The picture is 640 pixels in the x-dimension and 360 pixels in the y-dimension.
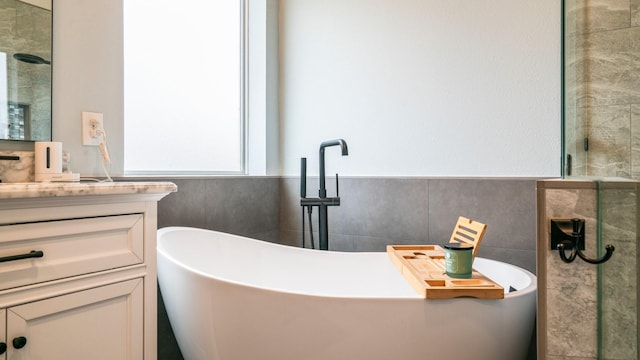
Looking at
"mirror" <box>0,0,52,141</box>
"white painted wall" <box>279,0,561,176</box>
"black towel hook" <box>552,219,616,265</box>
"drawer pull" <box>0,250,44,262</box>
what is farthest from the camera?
"white painted wall" <box>279,0,561,176</box>

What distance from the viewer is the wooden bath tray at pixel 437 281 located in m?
1.06

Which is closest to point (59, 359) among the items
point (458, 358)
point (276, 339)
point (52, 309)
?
point (52, 309)

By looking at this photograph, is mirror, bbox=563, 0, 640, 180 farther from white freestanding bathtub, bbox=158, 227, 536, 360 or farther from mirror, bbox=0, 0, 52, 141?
mirror, bbox=0, 0, 52, 141

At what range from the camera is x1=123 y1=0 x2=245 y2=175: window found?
5.92ft

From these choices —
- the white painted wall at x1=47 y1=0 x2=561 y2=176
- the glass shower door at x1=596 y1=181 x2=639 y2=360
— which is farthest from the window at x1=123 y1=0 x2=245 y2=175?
the glass shower door at x1=596 y1=181 x2=639 y2=360

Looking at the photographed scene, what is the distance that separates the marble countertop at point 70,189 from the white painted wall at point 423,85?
124 centimetres

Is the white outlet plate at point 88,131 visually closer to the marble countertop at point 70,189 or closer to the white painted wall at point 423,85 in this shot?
the marble countertop at point 70,189

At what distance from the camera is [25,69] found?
4.12 ft

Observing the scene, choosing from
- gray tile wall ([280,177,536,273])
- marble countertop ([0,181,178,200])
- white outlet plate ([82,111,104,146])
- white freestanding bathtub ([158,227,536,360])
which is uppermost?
white outlet plate ([82,111,104,146])

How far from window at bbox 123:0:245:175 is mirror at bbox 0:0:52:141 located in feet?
1.50

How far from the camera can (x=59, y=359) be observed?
0.88 metres

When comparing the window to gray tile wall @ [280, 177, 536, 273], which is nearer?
gray tile wall @ [280, 177, 536, 273]

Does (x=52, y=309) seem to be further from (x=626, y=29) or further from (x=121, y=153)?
(x=626, y=29)

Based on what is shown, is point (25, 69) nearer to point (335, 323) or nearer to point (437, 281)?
point (335, 323)
